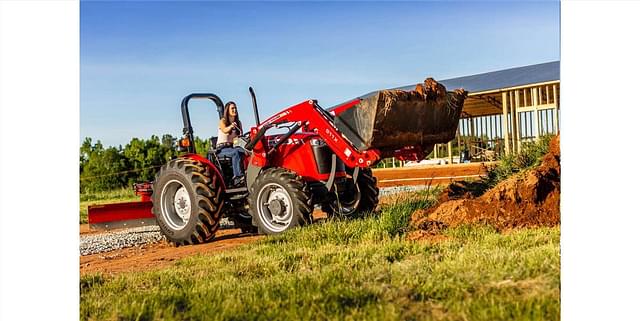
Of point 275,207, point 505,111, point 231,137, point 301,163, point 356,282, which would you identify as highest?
point 505,111

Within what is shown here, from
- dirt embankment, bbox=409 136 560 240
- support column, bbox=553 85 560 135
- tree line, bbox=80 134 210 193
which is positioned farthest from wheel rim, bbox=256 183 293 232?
support column, bbox=553 85 560 135

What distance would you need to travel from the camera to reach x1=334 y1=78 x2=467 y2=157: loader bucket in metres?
6.53

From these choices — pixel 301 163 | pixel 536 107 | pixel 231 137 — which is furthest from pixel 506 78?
pixel 231 137

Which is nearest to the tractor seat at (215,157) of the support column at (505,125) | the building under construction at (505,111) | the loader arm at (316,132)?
the loader arm at (316,132)

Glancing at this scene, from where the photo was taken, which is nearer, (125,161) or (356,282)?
(356,282)

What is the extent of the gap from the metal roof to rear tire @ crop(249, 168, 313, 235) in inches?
38.7

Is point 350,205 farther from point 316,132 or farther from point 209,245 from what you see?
point 209,245

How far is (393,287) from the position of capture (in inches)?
192

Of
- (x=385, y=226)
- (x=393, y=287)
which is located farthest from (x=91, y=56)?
(x=393, y=287)

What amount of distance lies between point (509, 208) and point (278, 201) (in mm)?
1879

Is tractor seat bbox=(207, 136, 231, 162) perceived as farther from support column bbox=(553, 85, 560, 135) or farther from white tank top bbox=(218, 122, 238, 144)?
support column bbox=(553, 85, 560, 135)

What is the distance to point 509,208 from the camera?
21.5 feet

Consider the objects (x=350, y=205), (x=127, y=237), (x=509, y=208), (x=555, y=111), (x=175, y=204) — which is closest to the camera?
(x=509, y=208)
